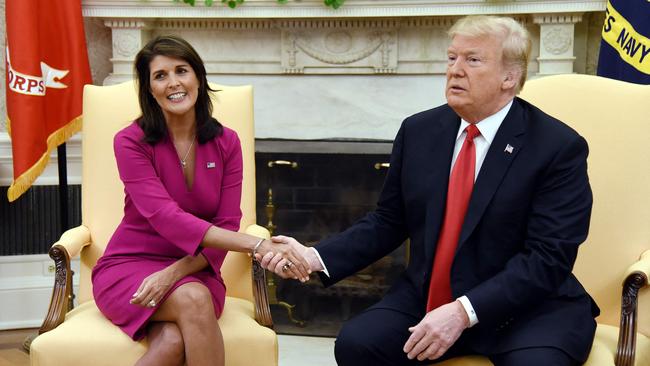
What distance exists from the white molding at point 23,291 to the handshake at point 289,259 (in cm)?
201

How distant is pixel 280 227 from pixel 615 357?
7.24ft

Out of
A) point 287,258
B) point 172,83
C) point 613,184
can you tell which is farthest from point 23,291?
point 613,184

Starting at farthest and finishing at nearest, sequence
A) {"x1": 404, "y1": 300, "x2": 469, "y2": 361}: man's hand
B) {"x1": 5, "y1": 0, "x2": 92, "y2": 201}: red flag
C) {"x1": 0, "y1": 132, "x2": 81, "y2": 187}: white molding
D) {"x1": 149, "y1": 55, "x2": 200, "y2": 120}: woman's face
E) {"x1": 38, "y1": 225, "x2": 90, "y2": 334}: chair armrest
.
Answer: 1. {"x1": 0, "y1": 132, "x2": 81, "y2": 187}: white molding
2. {"x1": 5, "y1": 0, "x2": 92, "y2": 201}: red flag
3. {"x1": 149, "y1": 55, "x2": 200, "y2": 120}: woman's face
4. {"x1": 38, "y1": 225, "x2": 90, "y2": 334}: chair armrest
5. {"x1": 404, "y1": 300, "x2": 469, "y2": 361}: man's hand

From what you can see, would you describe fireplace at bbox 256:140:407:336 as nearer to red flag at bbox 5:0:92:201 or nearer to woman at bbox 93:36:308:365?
red flag at bbox 5:0:92:201

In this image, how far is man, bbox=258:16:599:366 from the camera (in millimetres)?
2033

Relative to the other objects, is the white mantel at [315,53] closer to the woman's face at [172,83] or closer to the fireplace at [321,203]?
the fireplace at [321,203]

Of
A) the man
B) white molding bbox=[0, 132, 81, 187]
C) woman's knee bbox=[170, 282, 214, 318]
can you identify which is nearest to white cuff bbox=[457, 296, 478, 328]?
the man

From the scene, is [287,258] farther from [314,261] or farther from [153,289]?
[153,289]

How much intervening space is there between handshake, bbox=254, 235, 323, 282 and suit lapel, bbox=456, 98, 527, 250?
1.45ft

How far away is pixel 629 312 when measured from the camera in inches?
85.8

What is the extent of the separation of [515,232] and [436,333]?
1.19 feet

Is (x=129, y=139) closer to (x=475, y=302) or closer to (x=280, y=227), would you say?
(x=475, y=302)

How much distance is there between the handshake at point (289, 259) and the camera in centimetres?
234

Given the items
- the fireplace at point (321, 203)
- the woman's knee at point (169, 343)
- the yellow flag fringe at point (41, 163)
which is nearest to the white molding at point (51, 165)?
the yellow flag fringe at point (41, 163)
